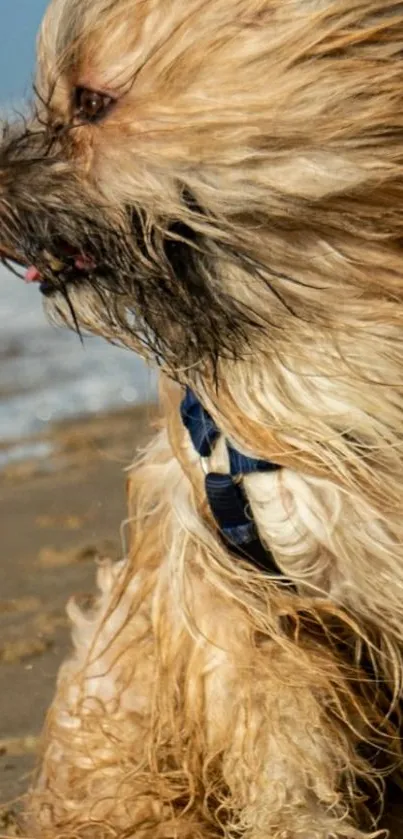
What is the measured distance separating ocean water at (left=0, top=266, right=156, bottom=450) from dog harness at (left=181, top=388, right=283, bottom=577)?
436 centimetres

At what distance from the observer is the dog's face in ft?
8.02

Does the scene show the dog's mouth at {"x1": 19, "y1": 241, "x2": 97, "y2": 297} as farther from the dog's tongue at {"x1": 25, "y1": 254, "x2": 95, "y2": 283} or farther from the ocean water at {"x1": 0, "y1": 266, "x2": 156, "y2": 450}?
the ocean water at {"x1": 0, "y1": 266, "x2": 156, "y2": 450}

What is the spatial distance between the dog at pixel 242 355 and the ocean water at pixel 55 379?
4.23 m

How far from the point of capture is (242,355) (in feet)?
8.66

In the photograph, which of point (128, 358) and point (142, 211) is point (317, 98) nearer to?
point (142, 211)

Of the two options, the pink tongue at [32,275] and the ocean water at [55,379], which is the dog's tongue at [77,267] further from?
the ocean water at [55,379]

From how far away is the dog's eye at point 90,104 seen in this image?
8.50 feet

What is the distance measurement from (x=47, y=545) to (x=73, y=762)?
7.72ft

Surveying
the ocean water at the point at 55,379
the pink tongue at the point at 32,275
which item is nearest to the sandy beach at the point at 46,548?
the ocean water at the point at 55,379

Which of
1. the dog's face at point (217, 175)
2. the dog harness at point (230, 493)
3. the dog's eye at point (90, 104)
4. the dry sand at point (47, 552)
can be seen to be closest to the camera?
the dog's face at point (217, 175)

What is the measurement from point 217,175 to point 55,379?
6.68 meters

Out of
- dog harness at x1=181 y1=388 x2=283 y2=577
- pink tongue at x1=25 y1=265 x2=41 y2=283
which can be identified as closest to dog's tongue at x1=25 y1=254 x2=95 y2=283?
pink tongue at x1=25 y1=265 x2=41 y2=283

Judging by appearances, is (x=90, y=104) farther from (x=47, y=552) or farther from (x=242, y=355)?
(x=47, y=552)

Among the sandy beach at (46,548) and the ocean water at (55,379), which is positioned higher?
the ocean water at (55,379)
